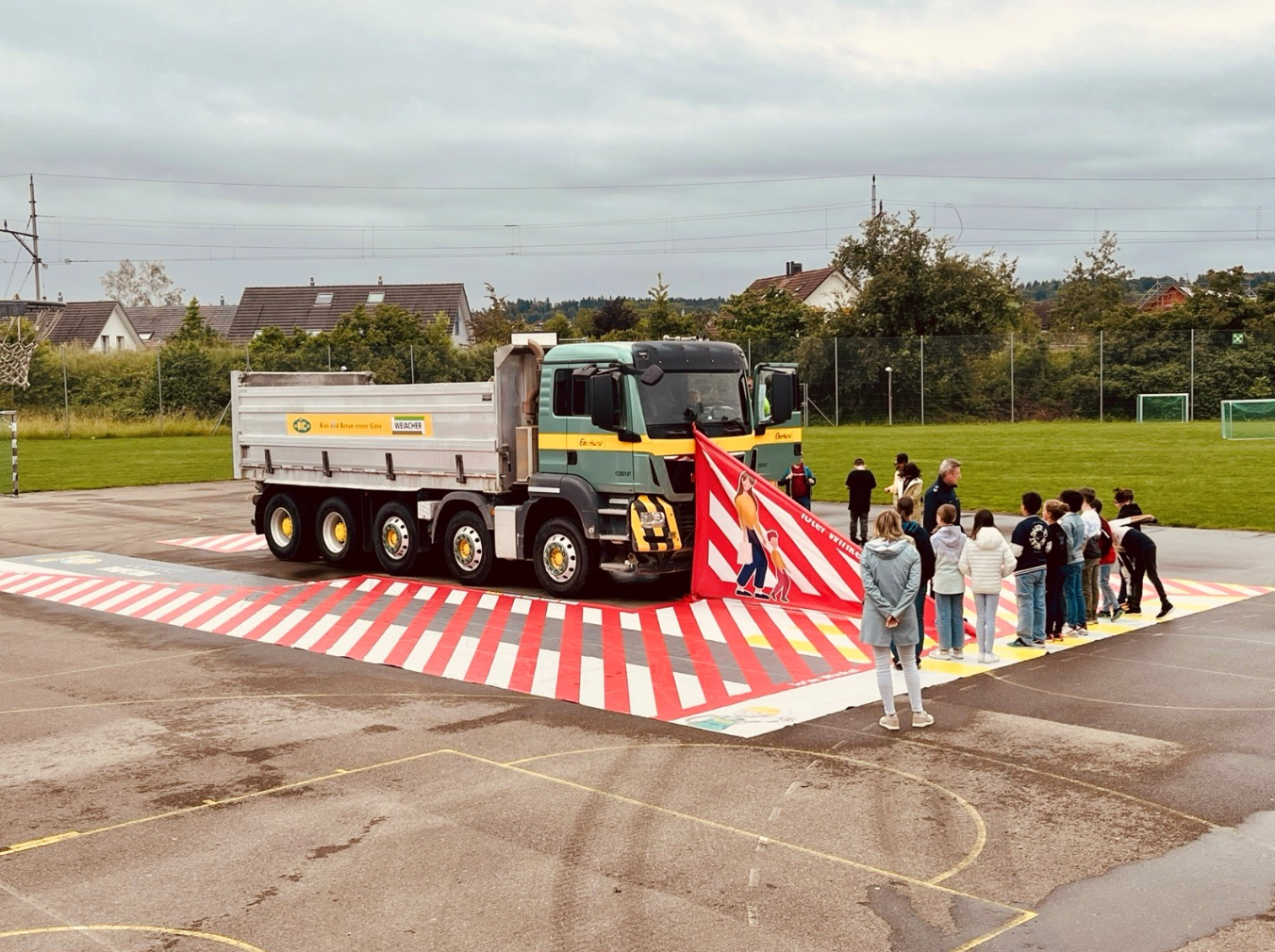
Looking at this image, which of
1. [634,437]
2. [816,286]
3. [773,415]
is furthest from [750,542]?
[816,286]

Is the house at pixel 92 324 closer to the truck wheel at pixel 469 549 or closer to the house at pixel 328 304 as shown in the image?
the house at pixel 328 304

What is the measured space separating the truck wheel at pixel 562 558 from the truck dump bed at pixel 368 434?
3.04 feet

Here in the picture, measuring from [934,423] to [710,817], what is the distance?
5034 cm

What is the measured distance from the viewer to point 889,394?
189 ft

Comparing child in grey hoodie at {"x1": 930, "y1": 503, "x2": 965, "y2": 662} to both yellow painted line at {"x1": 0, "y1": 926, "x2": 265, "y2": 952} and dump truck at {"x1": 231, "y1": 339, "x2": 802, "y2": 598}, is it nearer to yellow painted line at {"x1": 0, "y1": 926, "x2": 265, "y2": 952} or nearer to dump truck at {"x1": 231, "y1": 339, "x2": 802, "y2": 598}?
dump truck at {"x1": 231, "y1": 339, "x2": 802, "y2": 598}

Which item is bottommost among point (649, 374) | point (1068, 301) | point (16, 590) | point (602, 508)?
point (16, 590)

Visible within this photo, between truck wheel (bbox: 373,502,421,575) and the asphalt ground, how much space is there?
5.78 meters

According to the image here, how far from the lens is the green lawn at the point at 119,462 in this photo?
37000 millimetres

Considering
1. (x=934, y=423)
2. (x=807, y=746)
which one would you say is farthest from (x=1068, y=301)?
(x=807, y=746)

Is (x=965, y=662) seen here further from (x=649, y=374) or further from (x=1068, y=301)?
(x=1068, y=301)

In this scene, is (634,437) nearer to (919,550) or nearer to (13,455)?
(919,550)

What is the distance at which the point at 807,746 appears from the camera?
10.2m

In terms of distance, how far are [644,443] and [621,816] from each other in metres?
8.34

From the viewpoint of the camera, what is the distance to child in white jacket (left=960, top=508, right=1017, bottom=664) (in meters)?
12.9
